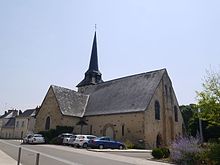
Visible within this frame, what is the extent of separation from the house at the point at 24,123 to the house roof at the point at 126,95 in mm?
27574

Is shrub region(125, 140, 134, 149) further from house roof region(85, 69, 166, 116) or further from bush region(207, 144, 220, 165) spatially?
bush region(207, 144, 220, 165)

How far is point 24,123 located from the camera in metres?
64.8

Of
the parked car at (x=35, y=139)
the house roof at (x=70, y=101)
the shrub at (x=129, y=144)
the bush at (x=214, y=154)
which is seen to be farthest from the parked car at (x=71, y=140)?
the bush at (x=214, y=154)

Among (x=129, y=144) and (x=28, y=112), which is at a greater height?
(x=28, y=112)

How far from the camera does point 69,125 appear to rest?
36.9 meters

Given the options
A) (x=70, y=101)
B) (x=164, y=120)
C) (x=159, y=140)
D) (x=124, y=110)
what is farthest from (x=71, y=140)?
(x=164, y=120)

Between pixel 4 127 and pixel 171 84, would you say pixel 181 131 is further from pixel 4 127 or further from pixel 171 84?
pixel 4 127

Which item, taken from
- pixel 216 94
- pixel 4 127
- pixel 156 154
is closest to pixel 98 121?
pixel 156 154

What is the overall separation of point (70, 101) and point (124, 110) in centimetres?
1116

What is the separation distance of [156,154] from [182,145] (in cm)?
280

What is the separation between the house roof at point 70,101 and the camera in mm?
37803

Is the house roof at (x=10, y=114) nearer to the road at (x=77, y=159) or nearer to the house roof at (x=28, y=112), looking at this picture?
the house roof at (x=28, y=112)

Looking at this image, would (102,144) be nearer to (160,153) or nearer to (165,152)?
(165,152)

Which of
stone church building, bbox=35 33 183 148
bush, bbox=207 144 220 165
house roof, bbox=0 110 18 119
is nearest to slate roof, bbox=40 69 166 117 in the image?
stone church building, bbox=35 33 183 148
